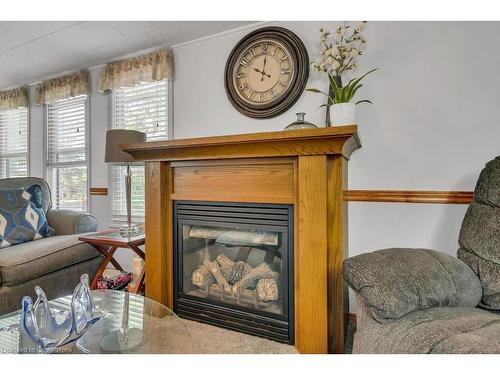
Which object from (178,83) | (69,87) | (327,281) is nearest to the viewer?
(327,281)

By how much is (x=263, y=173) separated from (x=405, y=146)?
95cm

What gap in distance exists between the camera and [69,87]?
298 centimetres

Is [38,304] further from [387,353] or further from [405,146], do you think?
[405,146]

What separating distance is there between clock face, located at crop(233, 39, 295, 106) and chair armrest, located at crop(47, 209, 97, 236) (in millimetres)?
1736

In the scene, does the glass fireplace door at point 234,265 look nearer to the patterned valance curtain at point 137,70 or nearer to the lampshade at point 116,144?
the lampshade at point 116,144

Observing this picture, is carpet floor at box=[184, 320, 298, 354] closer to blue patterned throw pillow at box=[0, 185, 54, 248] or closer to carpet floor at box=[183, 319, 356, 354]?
carpet floor at box=[183, 319, 356, 354]

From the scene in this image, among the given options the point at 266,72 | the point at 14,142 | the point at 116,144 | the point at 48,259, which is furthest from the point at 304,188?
the point at 14,142

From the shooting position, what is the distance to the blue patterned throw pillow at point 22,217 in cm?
206

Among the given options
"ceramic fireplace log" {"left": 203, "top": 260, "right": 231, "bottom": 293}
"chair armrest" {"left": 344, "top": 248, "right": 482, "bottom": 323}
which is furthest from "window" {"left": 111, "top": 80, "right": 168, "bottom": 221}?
"chair armrest" {"left": 344, "top": 248, "right": 482, "bottom": 323}

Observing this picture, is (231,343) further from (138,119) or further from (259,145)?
(138,119)

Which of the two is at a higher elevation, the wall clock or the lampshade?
the wall clock

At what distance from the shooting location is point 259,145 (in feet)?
4.80

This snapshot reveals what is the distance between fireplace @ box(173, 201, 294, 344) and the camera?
150 centimetres
